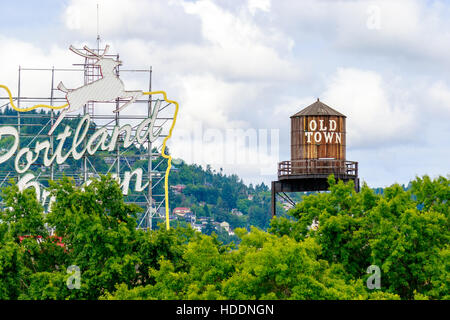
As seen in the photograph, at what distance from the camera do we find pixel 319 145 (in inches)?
2279

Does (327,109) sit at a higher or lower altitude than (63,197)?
higher

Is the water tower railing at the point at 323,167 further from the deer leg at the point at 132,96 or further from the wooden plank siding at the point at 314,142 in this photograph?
the deer leg at the point at 132,96

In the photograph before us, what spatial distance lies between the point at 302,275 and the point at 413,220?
7850 mm

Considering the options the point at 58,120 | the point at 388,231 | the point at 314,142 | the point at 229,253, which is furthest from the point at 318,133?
the point at 58,120

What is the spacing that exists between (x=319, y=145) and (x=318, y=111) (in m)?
2.14

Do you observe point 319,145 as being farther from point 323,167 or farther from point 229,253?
point 229,253

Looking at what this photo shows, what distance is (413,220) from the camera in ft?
147

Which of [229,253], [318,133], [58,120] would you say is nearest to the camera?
[229,253]

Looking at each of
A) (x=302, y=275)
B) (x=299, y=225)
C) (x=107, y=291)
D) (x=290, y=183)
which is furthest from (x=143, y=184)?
(x=302, y=275)

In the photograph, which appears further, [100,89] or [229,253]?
[100,89]

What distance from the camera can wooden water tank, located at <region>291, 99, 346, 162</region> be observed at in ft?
190

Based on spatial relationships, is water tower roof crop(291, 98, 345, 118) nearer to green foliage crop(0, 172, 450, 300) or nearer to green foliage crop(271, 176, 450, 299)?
green foliage crop(271, 176, 450, 299)
